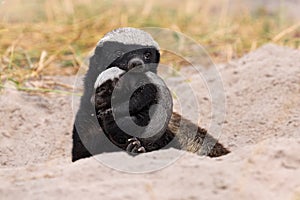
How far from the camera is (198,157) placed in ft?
6.37

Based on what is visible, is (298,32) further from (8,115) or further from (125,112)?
(125,112)

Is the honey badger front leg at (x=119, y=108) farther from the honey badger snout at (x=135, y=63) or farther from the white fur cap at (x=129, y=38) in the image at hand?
the white fur cap at (x=129, y=38)

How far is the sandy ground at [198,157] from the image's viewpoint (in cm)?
172

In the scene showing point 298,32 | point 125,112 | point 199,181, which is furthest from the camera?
point 298,32

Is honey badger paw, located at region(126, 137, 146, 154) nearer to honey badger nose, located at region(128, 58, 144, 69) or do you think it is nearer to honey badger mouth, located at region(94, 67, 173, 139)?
honey badger mouth, located at region(94, 67, 173, 139)

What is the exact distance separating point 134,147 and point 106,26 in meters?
2.95

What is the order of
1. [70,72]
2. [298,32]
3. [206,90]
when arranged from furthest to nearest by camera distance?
1. [298,32]
2. [70,72]
3. [206,90]

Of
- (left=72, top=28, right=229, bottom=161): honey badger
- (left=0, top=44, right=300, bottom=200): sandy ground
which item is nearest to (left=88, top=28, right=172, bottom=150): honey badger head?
(left=72, top=28, right=229, bottom=161): honey badger

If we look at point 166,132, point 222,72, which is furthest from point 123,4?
point 166,132

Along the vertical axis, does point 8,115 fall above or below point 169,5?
below

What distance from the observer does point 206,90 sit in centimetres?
360

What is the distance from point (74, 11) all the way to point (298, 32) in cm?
202

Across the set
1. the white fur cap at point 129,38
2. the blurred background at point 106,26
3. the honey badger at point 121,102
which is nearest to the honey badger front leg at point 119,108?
the honey badger at point 121,102

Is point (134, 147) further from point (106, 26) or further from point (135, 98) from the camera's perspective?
point (106, 26)
